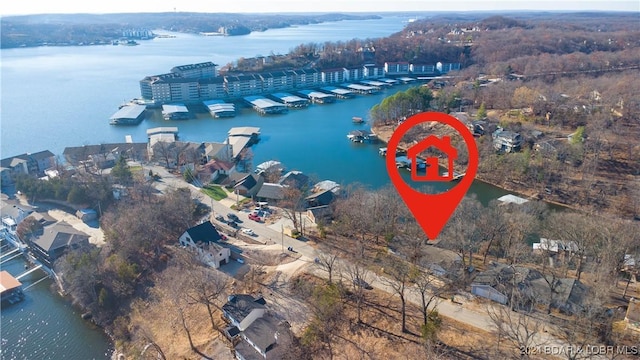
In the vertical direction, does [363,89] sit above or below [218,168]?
above

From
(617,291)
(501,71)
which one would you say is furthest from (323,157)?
(501,71)

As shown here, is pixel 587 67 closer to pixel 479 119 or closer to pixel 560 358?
pixel 479 119

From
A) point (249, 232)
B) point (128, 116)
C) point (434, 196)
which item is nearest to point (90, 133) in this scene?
point (128, 116)

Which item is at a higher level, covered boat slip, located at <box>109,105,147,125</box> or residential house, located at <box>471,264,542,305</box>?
covered boat slip, located at <box>109,105,147,125</box>

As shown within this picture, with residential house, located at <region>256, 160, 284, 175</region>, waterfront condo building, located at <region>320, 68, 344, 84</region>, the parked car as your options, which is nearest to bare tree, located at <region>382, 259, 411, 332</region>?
the parked car

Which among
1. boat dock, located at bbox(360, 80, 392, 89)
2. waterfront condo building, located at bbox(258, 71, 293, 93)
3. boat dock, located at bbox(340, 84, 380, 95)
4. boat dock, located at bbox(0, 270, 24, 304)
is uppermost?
waterfront condo building, located at bbox(258, 71, 293, 93)

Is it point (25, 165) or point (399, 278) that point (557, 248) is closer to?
point (399, 278)

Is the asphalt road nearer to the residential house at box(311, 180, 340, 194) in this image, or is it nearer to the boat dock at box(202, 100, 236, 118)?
the residential house at box(311, 180, 340, 194)

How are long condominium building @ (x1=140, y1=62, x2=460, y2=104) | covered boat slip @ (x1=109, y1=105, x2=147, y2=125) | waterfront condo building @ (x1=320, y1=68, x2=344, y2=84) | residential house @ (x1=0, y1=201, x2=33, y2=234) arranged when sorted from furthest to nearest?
waterfront condo building @ (x1=320, y1=68, x2=344, y2=84) → long condominium building @ (x1=140, y1=62, x2=460, y2=104) → covered boat slip @ (x1=109, y1=105, x2=147, y2=125) → residential house @ (x1=0, y1=201, x2=33, y2=234)
